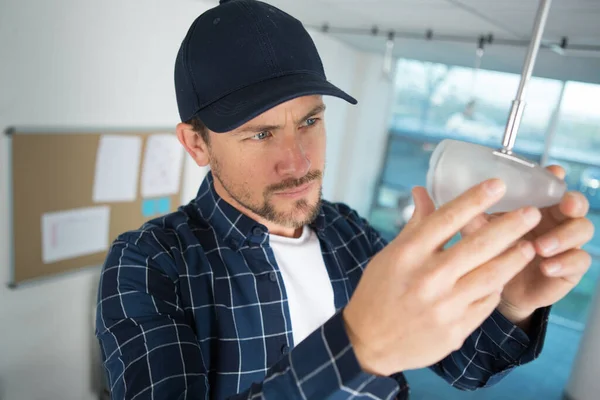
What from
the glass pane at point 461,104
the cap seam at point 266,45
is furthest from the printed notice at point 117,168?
the glass pane at point 461,104

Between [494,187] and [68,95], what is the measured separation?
182 cm

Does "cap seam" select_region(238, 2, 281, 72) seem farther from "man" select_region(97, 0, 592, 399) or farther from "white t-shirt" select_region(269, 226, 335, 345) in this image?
"white t-shirt" select_region(269, 226, 335, 345)

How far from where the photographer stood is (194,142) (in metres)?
0.95

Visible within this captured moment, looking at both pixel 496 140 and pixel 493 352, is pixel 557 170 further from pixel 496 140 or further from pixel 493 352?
pixel 496 140

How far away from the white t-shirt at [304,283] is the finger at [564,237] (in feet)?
1.71

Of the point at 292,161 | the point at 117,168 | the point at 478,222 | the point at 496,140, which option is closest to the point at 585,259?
the point at 478,222

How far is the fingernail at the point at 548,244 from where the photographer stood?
0.42 m

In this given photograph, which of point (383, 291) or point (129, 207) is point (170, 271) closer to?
point (383, 291)

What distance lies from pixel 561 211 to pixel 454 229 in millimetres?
174

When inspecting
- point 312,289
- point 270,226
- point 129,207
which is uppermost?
point 270,226

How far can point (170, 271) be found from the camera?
2.61 ft

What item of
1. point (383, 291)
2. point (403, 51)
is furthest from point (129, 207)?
point (403, 51)

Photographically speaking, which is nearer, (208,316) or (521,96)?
(521,96)

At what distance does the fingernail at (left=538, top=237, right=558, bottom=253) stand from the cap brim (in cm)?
47
